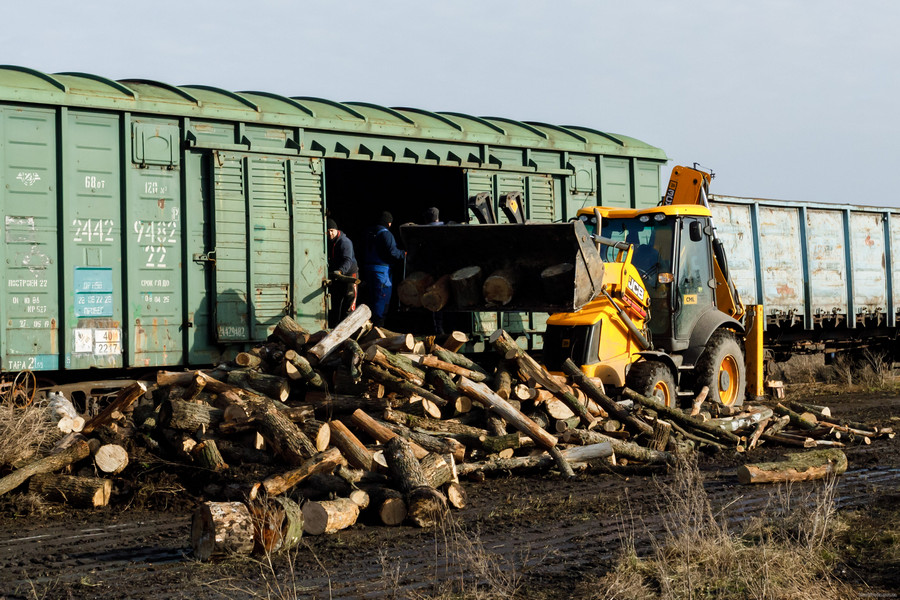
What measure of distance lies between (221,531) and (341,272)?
263 inches

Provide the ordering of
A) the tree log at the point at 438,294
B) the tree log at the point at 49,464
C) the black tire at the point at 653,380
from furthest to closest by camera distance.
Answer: the tree log at the point at 438,294, the black tire at the point at 653,380, the tree log at the point at 49,464

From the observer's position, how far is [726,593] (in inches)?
197

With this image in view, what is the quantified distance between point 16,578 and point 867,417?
10298 mm

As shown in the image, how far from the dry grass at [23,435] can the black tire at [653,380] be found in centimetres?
552

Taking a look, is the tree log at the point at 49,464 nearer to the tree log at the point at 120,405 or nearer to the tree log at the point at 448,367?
the tree log at the point at 120,405

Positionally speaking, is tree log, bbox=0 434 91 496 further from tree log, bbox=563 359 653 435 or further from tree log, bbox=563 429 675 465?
tree log, bbox=563 359 653 435

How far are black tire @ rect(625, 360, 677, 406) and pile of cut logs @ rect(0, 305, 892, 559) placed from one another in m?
0.26

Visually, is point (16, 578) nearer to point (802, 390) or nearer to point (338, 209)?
point (338, 209)

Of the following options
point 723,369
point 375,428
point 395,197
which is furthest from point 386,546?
point 395,197

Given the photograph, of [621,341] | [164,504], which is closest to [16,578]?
[164,504]

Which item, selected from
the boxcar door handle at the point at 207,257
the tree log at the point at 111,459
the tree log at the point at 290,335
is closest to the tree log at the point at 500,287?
the tree log at the point at 290,335

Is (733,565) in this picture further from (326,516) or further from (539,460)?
(539,460)

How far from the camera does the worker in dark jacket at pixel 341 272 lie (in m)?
12.0

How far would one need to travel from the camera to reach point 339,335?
30.8 feet
